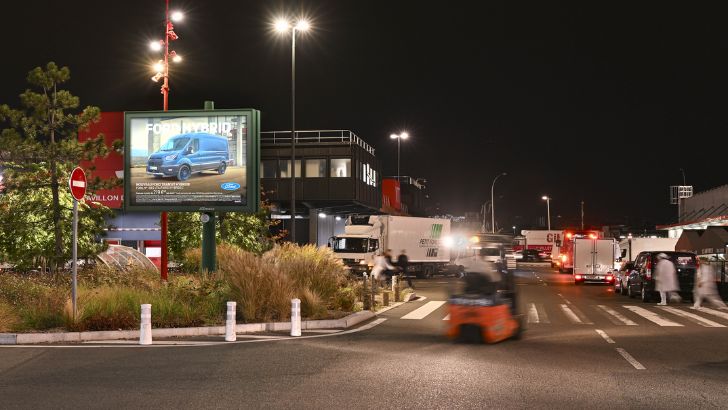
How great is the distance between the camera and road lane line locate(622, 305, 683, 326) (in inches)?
710

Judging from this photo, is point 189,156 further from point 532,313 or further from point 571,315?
point 571,315

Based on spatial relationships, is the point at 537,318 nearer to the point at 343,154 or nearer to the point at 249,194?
the point at 249,194

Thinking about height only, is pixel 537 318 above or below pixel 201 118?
below

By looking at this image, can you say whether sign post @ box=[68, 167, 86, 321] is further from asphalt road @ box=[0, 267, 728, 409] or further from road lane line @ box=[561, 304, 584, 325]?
road lane line @ box=[561, 304, 584, 325]

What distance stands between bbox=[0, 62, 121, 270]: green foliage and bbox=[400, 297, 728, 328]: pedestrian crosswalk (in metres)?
10.9

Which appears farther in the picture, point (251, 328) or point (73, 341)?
A: point (251, 328)

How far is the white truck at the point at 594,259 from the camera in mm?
37125

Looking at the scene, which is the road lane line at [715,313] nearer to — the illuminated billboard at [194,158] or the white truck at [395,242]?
the illuminated billboard at [194,158]

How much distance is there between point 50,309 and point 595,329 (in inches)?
431

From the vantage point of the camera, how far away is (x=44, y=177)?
23.5m

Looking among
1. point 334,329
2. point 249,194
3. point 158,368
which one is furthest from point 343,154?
point 158,368

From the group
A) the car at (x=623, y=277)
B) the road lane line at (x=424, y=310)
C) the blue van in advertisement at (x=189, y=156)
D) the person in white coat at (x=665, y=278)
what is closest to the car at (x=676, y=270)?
the person in white coat at (x=665, y=278)

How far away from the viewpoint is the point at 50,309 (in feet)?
48.5

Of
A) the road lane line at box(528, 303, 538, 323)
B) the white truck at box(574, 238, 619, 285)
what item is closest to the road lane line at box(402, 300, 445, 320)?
the road lane line at box(528, 303, 538, 323)
